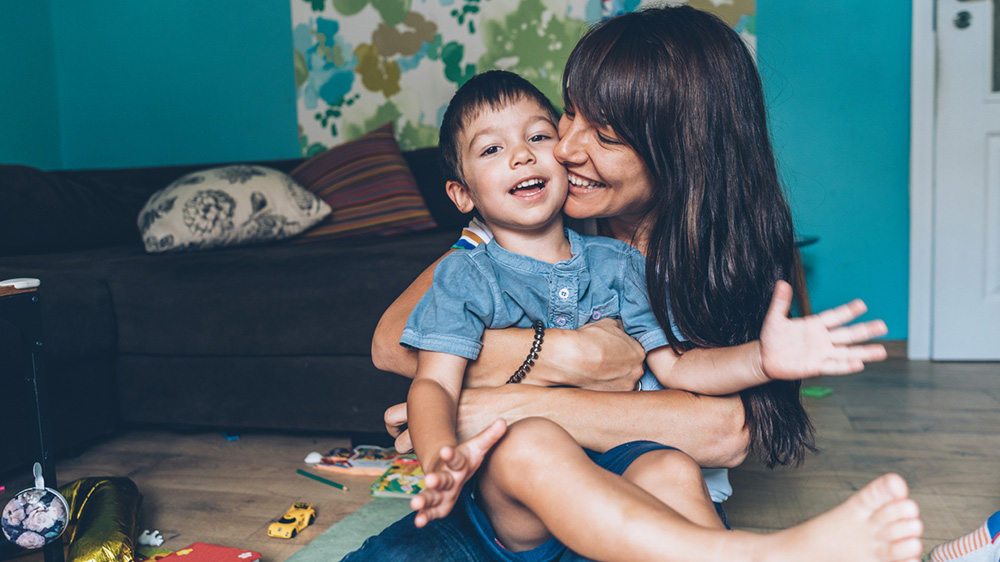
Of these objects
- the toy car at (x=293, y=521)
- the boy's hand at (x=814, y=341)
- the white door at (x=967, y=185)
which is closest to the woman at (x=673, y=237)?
the boy's hand at (x=814, y=341)

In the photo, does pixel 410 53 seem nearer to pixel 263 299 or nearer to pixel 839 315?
pixel 263 299

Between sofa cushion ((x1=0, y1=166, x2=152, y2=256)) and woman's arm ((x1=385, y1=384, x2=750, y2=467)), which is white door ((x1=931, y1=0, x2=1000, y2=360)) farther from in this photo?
sofa cushion ((x1=0, y1=166, x2=152, y2=256))

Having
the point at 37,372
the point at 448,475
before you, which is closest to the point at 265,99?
the point at 37,372

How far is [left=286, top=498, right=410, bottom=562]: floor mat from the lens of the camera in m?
1.31

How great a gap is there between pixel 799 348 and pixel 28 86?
3.89 m

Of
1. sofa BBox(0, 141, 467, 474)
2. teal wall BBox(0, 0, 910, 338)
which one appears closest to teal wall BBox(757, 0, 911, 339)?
teal wall BBox(0, 0, 910, 338)

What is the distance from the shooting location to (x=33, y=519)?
A: 1.11 m

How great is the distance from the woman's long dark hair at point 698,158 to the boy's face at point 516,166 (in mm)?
86

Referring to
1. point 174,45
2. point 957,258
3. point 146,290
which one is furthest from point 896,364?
point 174,45

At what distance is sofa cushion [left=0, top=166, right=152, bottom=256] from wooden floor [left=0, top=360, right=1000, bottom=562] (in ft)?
2.52

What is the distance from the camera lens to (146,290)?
6.60ft

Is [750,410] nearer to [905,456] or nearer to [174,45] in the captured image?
[905,456]

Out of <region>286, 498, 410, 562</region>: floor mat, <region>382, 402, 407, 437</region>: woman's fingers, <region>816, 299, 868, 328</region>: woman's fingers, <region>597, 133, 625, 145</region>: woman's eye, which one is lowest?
<region>286, 498, 410, 562</region>: floor mat

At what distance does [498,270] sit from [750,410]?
411 mm
